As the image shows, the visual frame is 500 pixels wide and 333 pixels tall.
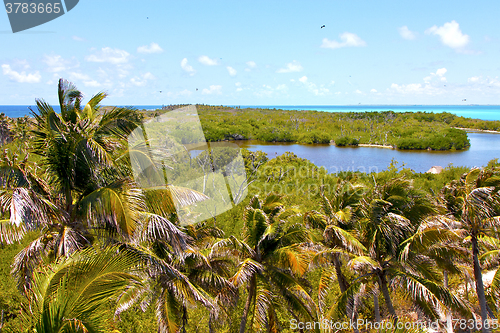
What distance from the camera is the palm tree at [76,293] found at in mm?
3234

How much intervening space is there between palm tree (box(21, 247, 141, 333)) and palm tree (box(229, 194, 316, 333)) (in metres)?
4.46

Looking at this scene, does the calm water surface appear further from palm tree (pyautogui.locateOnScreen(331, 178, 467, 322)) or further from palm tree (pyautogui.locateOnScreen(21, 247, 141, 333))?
palm tree (pyautogui.locateOnScreen(21, 247, 141, 333))

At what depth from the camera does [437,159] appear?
62.1 m

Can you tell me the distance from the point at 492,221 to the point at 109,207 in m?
8.52

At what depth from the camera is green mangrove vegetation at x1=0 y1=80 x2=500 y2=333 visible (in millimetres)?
4074

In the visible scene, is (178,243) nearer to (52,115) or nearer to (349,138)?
(52,115)

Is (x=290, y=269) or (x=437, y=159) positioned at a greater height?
(x=290, y=269)

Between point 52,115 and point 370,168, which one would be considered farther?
point 370,168

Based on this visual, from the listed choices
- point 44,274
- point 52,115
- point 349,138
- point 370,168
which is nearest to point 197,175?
point 52,115

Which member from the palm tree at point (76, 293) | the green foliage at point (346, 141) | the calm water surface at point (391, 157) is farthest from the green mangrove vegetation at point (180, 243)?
the green foliage at point (346, 141)

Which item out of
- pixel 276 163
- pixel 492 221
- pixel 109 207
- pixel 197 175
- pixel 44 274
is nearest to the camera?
pixel 44 274

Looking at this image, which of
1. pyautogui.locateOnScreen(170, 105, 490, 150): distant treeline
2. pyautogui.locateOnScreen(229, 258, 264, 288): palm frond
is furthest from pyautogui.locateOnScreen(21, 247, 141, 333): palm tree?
pyautogui.locateOnScreen(170, 105, 490, 150): distant treeline

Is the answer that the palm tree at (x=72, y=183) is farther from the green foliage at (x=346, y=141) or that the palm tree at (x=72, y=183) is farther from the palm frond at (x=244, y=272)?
the green foliage at (x=346, y=141)

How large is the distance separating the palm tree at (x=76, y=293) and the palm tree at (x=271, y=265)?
175 inches
